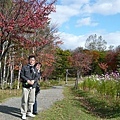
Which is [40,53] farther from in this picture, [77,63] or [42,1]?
[42,1]

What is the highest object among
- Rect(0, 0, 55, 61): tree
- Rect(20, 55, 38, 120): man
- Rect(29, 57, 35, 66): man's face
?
Rect(0, 0, 55, 61): tree

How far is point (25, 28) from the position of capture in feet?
48.9

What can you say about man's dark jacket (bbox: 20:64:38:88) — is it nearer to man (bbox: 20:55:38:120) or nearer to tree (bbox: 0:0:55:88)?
man (bbox: 20:55:38:120)

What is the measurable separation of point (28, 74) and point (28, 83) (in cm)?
27

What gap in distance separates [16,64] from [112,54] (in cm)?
3696

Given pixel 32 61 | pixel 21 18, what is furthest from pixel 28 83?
pixel 21 18

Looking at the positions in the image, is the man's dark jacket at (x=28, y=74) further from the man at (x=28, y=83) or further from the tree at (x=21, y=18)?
the tree at (x=21, y=18)

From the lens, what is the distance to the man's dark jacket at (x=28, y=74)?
28.7 feet

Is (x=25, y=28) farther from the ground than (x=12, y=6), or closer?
closer

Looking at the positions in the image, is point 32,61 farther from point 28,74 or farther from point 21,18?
point 21,18

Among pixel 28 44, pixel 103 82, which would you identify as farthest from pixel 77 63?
pixel 28 44

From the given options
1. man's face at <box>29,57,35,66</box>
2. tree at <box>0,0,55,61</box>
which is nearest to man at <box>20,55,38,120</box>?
man's face at <box>29,57,35,66</box>

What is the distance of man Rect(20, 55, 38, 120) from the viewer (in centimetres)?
874

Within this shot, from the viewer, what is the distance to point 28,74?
880cm
